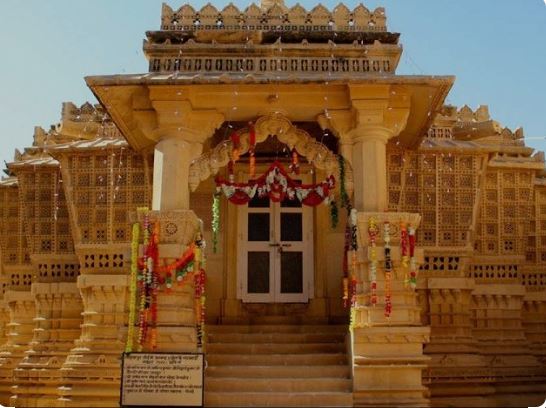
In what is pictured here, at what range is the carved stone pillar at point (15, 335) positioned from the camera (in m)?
12.8

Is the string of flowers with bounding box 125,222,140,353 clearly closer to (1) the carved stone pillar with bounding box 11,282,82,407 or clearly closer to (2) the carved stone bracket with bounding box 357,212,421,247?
(2) the carved stone bracket with bounding box 357,212,421,247

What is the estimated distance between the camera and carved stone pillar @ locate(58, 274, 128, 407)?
11.5 meters

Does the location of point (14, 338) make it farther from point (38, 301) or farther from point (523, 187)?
point (523, 187)

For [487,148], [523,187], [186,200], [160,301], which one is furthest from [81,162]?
[523,187]

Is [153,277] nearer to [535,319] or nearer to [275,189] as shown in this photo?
[275,189]

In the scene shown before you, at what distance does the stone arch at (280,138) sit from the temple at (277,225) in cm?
2

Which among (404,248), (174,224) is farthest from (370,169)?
(174,224)

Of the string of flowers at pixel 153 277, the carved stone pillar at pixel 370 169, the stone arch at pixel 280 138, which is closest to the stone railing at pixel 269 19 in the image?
the stone arch at pixel 280 138

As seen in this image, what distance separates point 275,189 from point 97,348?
395 cm

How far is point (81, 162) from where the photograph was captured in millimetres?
12617

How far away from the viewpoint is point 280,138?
34.9 ft

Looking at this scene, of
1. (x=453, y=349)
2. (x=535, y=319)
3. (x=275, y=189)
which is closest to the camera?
(x=275, y=189)

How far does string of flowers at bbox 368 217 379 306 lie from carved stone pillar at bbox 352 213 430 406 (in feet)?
0.24

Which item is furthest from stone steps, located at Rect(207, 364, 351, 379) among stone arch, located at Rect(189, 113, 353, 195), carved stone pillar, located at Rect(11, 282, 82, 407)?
carved stone pillar, located at Rect(11, 282, 82, 407)
